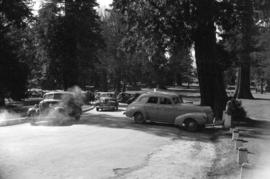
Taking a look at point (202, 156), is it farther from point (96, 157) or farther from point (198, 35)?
point (198, 35)

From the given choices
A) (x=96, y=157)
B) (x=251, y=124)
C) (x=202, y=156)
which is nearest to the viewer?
(x=96, y=157)

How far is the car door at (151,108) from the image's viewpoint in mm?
22462

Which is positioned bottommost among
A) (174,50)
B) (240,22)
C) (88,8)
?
(174,50)

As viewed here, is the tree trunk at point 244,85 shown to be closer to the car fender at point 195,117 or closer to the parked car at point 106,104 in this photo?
the parked car at point 106,104

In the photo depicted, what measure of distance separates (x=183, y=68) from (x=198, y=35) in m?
59.7

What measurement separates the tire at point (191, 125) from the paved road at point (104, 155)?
1.63 m

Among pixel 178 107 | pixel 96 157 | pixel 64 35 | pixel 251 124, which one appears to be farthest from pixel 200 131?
pixel 64 35

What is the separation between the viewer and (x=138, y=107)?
23062mm

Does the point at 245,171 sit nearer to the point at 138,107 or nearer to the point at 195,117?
the point at 195,117

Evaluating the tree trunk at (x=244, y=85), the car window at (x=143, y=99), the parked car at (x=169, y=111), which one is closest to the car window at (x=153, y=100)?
the parked car at (x=169, y=111)

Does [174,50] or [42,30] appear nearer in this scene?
[174,50]

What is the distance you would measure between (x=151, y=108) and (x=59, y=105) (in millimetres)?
5667

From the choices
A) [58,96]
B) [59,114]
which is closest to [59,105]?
[59,114]

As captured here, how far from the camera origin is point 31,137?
1622cm
